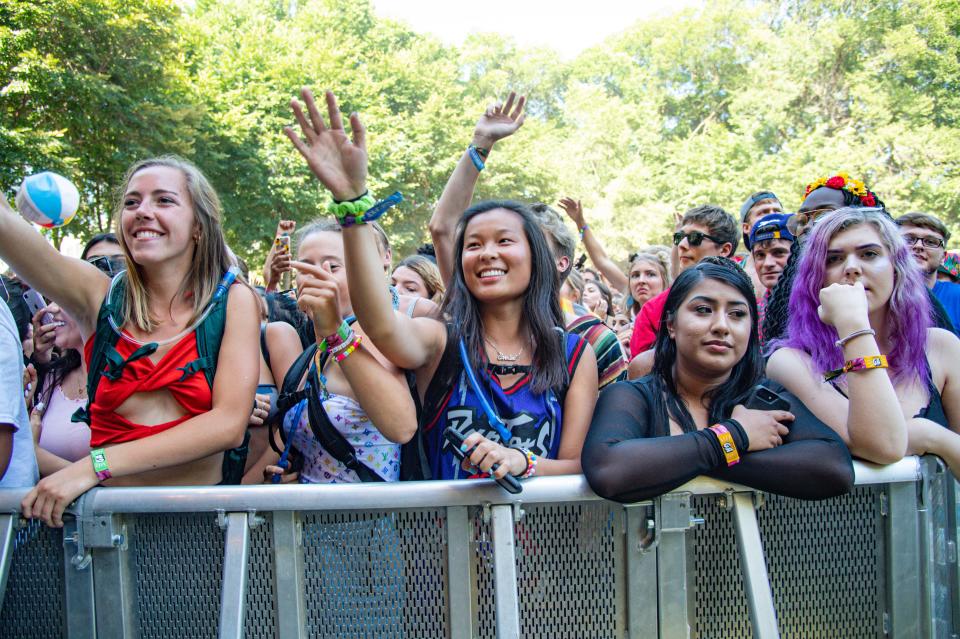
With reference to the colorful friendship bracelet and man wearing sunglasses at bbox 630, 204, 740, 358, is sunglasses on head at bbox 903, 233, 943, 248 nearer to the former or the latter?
man wearing sunglasses at bbox 630, 204, 740, 358

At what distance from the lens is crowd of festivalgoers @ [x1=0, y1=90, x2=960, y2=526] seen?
6.68ft

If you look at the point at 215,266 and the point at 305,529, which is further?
the point at 215,266

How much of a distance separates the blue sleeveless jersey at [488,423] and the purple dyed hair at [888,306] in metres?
0.94

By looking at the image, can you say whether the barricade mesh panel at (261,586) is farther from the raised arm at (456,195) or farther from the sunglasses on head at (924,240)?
the sunglasses on head at (924,240)

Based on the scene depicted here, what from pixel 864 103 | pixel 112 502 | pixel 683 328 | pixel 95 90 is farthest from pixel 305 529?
pixel 864 103

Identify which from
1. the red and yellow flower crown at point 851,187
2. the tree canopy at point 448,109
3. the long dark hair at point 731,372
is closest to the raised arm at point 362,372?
the long dark hair at point 731,372

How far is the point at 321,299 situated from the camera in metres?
2.05

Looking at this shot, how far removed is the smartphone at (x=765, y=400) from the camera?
221 centimetres

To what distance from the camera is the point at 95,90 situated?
13969mm

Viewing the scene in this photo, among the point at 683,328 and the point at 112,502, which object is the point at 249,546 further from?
the point at 683,328

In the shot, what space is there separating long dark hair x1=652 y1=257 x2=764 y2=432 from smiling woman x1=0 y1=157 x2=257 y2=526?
1.34 m

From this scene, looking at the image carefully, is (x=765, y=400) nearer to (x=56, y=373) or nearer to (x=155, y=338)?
(x=155, y=338)

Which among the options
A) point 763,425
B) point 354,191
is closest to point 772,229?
point 763,425

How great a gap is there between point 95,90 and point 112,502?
14505mm
